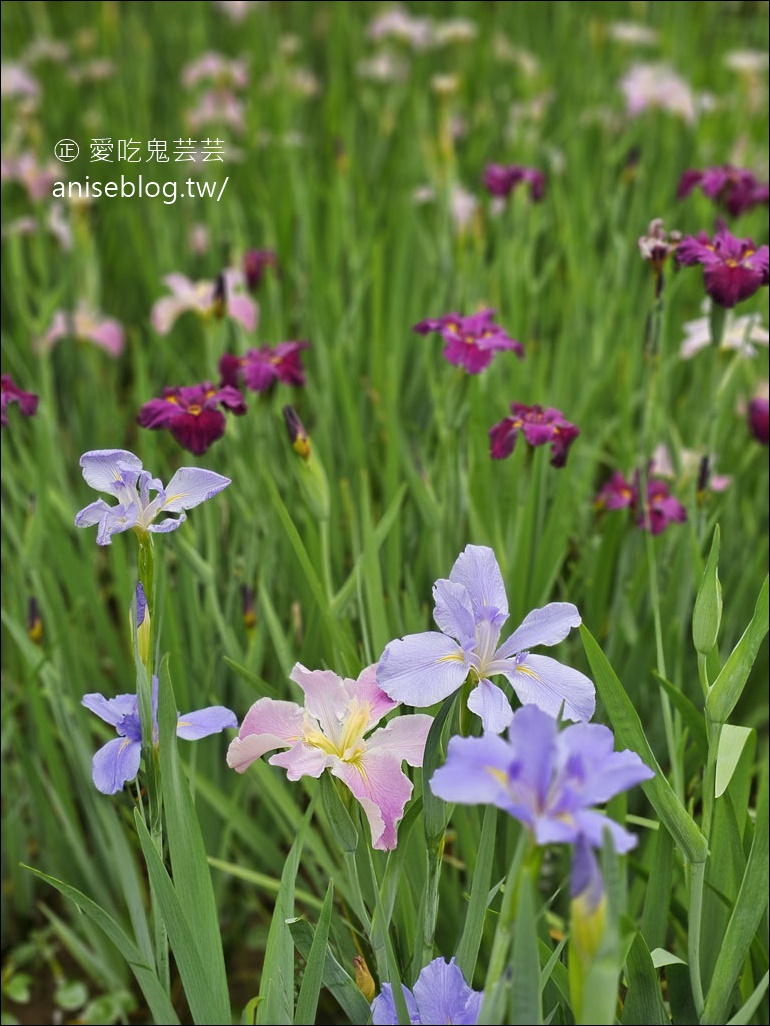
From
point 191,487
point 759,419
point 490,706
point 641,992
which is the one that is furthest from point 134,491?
point 759,419

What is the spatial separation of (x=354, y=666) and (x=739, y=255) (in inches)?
25.8

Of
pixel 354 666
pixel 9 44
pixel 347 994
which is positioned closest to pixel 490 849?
pixel 347 994

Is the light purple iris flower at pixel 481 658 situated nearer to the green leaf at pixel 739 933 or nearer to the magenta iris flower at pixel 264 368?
the green leaf at pixel 739 933

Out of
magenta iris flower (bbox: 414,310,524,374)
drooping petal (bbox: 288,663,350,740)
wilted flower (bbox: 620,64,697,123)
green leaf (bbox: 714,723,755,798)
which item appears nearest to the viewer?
drooping petal (bbox: 288,663,350,740)

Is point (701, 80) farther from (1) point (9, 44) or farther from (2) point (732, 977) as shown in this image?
(2) point (732, 977)

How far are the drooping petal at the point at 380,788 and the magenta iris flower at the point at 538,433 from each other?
20.5 inches

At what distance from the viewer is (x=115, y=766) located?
71 cm

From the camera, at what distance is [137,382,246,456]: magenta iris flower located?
109cm

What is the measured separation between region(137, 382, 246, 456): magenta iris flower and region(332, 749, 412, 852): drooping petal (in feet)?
1.64

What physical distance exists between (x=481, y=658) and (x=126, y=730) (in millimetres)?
254

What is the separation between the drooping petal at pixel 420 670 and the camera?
2.07 feet

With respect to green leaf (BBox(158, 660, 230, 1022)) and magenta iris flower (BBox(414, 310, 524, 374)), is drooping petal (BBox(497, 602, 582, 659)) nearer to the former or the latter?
green leaf (BBox(158, 660, 230, 1022))

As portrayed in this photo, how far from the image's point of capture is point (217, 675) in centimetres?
130

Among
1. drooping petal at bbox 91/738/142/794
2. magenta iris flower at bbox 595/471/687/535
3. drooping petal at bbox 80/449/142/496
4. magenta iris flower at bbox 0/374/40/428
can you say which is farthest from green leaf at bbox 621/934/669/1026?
magenta iris flower at bbox 0/374/40/428
